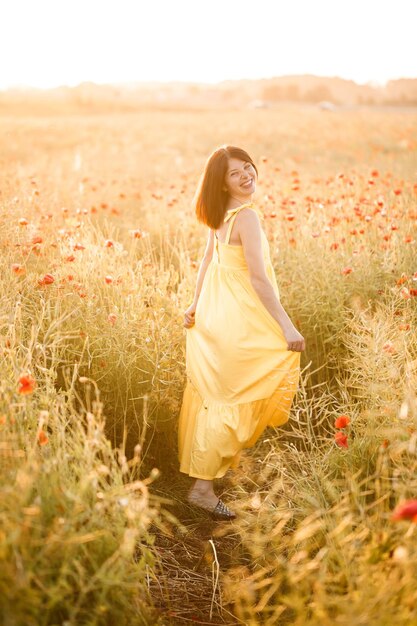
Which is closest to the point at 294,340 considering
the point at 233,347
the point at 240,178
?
the point at 233,347

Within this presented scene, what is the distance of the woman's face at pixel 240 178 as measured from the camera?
2.87 m

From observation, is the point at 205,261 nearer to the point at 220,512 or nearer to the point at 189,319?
the point at 189,319

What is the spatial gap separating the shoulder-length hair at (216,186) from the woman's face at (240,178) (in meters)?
0.02

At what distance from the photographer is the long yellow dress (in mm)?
2754

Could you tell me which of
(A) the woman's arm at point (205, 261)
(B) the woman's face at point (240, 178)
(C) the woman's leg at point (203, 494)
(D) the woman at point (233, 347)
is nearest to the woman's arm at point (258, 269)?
(D) the woman at point (233, 347)

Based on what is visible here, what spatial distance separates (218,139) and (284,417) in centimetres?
1458

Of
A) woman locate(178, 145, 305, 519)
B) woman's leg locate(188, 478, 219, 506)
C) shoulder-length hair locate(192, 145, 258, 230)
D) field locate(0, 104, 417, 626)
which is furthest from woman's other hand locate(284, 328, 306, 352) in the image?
woman's leg locate(188, 478, 219, 506)

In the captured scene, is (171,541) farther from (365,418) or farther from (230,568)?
(365,418)

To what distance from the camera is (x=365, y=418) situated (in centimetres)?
243

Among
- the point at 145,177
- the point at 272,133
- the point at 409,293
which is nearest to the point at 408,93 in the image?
the point at 272,133

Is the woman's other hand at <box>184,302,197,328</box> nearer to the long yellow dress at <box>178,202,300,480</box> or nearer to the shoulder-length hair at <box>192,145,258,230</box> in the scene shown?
the long yellow dress at <box>178,202,300,480</box>

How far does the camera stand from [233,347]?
9.12 ft

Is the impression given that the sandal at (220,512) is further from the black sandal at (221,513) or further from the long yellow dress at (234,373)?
the long yellow dress at (234,373)

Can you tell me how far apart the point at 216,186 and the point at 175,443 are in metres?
1.38
